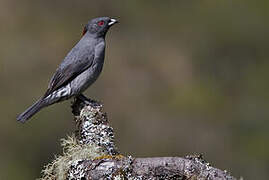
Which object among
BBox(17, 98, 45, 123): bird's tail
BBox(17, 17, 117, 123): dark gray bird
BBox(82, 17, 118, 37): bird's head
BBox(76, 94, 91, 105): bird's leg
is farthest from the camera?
BBox(82, 17, 118, 37): bird's head

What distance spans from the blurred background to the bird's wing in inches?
181

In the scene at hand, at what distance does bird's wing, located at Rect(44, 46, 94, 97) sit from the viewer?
8.42 metres

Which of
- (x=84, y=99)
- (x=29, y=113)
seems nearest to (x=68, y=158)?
(x=84, y=99)

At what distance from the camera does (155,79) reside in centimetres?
1641

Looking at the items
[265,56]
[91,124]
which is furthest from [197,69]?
[91,124]

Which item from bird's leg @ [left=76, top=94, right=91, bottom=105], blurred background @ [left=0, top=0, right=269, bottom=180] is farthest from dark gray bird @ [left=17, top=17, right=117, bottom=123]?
blurred background @ [left=0, top=0, right=269, bottom=180]

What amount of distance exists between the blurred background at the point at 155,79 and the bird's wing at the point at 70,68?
4599 mm

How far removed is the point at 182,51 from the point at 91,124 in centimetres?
1165

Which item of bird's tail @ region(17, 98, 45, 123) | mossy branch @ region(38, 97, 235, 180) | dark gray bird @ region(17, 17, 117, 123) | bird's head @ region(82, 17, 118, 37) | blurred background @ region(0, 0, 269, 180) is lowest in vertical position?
mossy branch @ region(38, 97, 235, 180)

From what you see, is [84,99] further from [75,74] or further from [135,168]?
[135,168]

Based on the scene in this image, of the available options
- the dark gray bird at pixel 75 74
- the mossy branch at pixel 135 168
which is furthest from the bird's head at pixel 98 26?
the mossy branch at pixel 135 168

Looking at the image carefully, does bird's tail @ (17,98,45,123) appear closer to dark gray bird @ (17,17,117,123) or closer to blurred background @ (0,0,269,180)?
dark gray bird @ (17,17,117,123)

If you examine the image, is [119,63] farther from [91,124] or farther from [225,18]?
[91,124]

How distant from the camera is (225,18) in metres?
18.8
